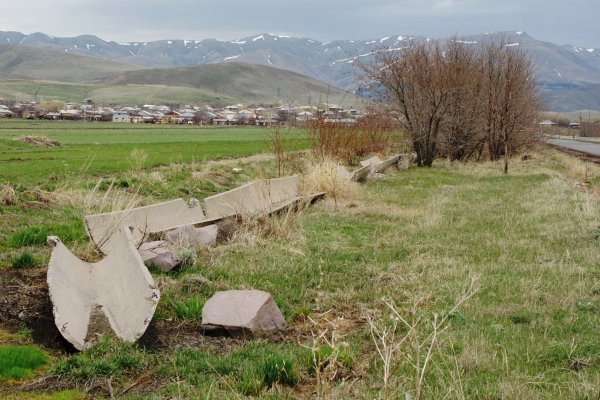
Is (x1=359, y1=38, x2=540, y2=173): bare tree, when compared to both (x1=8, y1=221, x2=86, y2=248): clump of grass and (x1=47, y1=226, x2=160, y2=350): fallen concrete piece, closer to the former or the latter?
(x1=8, y1=221, x2=86, y2=248): clump of grass

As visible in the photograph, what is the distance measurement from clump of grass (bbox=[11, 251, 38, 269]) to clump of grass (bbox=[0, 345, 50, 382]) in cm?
322

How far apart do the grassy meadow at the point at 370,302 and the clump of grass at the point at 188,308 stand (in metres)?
0.01

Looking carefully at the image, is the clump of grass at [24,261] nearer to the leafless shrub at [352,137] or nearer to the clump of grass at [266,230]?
the clump of grass at [266,230]

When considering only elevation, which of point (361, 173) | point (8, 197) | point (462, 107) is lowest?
point (361, 173)

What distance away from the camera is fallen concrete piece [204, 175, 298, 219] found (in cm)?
1223

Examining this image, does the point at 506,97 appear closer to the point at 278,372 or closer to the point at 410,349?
the point at 410,349

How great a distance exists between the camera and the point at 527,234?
11547 millimetres

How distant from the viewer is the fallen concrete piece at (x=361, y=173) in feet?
67.7

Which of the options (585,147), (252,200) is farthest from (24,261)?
(585,147)

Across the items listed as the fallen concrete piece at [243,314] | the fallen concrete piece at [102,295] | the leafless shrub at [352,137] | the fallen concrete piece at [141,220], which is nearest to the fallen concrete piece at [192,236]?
the fallen concrete piece at [141,220]

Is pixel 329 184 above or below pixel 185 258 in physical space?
below

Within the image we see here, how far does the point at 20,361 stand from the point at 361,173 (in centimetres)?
1733

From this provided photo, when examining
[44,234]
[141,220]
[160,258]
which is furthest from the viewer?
[141,220]

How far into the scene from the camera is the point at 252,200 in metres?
14.3
